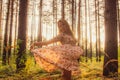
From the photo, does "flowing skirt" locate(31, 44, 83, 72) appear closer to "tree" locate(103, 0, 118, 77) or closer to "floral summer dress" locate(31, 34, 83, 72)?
"floral summer dress" locate(31, 34, 83, 72)

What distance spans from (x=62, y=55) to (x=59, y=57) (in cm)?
8

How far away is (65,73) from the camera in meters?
4.04

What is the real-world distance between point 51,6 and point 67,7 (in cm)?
231

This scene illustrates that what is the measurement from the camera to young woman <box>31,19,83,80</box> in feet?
12.3

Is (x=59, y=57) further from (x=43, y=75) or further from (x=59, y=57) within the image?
(x=43, y=75)

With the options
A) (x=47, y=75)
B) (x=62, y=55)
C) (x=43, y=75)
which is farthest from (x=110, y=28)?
(x=62, y=55)

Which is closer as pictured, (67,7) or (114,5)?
(114,5)

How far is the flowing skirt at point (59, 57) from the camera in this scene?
3730 mm

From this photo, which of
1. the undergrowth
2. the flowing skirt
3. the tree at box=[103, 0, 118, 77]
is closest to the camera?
the flowing skirt

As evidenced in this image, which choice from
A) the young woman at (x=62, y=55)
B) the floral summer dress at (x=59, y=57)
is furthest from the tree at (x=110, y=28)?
the floral summer dress at (x=59, y=57)

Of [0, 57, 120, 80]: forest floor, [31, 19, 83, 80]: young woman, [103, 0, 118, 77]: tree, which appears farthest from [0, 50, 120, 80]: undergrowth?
[103, 0, 118, 77]: tree

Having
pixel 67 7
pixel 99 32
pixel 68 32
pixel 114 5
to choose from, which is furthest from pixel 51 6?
pixel 68 32

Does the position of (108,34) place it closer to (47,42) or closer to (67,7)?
(47,42)

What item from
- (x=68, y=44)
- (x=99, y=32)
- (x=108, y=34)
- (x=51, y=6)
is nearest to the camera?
(x=68, y=44)
